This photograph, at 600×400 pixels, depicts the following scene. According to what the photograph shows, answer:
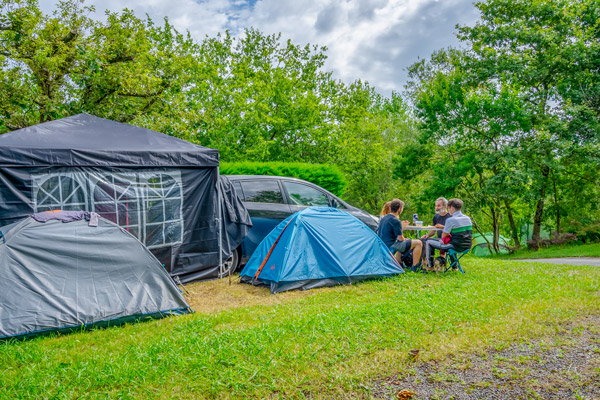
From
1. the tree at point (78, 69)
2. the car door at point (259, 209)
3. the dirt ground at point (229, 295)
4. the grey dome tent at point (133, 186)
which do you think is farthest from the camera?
the tree at point (78, 69)

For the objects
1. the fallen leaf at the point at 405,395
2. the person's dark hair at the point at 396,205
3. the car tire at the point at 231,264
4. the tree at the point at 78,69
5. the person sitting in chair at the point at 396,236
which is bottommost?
the fallen leaf at the point at 405,395

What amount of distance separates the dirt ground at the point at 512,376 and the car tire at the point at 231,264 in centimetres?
409

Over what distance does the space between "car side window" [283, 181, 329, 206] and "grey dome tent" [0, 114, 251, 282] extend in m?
1.17

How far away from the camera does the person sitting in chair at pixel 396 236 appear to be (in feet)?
22.6

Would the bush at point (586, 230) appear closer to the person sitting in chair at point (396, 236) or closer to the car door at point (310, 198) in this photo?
the car door at point (310, 198)

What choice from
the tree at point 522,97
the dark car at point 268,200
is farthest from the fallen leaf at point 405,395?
the tree at point 522,97

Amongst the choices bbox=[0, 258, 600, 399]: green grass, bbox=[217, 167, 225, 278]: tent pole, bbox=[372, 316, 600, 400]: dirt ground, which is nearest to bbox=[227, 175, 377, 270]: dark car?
bbox=[217, 167, 225, 278]: tent pole

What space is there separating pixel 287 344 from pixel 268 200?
13.6 feet

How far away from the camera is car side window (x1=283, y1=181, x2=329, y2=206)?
7.70 metres

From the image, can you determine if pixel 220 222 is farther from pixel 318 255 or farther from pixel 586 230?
pixel 586 230

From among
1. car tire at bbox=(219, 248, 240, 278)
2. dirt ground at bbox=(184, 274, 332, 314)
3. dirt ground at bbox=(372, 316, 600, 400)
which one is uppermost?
car tire at bbox=(219, 248, 240, 278)

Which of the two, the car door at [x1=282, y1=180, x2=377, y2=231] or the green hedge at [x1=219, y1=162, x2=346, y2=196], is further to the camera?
the green hedge at [x1=219, y1=162, x2=346, y2=196]

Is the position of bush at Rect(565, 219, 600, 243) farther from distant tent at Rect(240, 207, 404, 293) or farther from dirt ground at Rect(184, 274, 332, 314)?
dirt ground at Rect(184, 274, 332, 314)

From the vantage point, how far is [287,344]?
355cm
